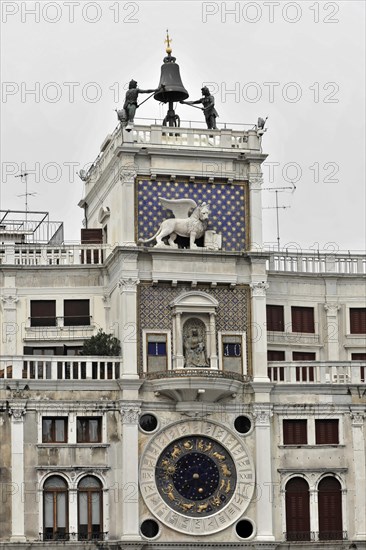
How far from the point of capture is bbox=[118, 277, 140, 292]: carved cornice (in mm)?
71000

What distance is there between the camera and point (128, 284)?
233 feet

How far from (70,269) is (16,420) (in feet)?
25.4

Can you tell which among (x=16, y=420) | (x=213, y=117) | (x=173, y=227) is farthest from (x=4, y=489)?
(x=213, y=117)

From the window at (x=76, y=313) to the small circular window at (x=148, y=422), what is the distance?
17.6 ft

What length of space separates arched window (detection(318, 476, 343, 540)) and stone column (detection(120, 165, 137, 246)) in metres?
12.4

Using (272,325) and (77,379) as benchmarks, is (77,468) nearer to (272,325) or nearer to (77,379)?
(77,379)

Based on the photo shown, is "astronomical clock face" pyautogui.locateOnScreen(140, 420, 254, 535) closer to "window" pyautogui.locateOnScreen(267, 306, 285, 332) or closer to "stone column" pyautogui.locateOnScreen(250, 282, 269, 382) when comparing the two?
"stone column" pyautogui.locateOnScreen(250, 282, 269, 382)

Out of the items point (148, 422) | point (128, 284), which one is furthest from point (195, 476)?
point (128, 284)

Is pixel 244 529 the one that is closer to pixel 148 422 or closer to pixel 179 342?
pixel 148 422

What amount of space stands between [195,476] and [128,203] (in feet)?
36.3

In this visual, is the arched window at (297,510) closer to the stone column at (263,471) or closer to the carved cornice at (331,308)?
the stone column at (263,471)

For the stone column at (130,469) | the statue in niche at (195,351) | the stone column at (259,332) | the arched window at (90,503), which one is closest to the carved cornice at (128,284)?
the statue in niche at (195,351)

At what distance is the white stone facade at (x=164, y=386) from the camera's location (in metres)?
69.3

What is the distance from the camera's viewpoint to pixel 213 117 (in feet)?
248
